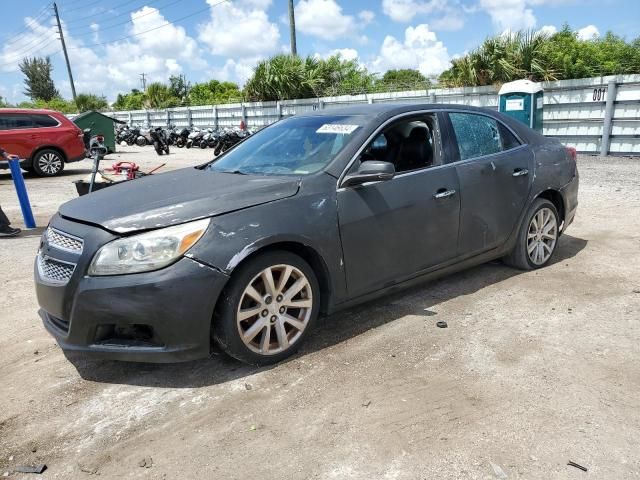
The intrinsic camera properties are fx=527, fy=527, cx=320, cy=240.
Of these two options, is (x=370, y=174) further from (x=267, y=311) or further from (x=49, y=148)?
(x=49, y=148)

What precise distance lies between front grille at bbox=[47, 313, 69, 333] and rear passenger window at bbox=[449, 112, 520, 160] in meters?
3.03

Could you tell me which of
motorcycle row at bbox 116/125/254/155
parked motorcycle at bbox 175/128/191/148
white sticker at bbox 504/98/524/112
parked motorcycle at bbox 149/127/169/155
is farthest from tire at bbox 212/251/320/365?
parked motorcycle at bbox 175/128/191/148

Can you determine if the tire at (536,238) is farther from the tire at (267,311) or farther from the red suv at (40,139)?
the red suv at (40,139)

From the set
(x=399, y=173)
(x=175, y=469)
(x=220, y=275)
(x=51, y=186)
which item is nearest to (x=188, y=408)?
(x=175, y=469)

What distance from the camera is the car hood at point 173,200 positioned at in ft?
9.48

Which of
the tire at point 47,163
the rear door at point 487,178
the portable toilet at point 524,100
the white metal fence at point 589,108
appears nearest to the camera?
the rear door at point 487,178

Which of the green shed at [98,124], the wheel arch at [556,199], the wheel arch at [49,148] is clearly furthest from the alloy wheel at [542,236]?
the green shed at [98,124]

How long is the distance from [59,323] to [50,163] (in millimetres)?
11994

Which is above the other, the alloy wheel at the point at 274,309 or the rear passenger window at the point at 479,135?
the rear passenger window at the point at 479,135

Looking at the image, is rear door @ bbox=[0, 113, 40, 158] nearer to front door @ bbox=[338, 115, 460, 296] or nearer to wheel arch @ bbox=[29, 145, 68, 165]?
wheel arch @ bbox=[29, 145, 68, 165]

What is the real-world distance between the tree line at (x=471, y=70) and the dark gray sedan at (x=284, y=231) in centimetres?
1011

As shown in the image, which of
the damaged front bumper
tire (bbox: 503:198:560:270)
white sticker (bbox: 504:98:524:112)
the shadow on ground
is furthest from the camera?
white sticker (bbox: 504:98:524:112)

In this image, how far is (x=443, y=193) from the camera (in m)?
3.92

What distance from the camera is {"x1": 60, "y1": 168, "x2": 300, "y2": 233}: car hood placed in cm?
289
